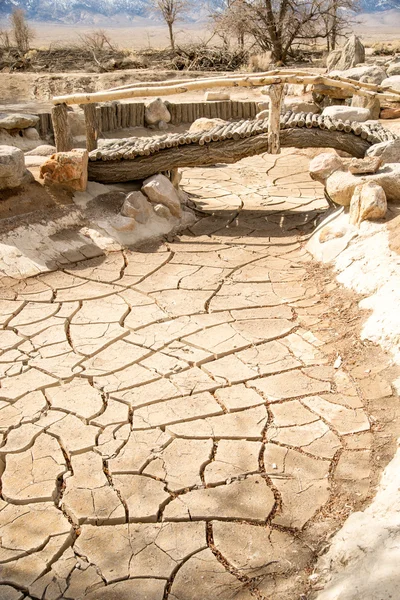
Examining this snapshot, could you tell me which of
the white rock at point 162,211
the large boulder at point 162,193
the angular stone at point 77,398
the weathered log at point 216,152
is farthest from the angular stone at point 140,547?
the weathered log at point 216,152

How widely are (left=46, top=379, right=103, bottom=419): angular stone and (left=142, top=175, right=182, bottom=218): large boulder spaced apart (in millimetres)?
3444

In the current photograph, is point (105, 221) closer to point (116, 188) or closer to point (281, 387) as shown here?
point (116, 188)

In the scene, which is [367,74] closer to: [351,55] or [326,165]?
[351,55]

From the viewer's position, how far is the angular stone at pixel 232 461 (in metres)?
3.45

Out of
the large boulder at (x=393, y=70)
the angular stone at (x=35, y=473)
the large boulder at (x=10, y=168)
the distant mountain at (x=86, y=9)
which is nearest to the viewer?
the angular stone at (x=35, y=473)

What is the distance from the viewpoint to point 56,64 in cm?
2264

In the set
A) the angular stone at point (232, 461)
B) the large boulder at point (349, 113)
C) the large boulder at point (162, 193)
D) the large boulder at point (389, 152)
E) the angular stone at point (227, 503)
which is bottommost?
the angular stone at point (227, 503)

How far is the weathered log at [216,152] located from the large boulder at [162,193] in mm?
162

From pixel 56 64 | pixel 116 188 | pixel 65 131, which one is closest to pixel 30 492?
pixel 116 188

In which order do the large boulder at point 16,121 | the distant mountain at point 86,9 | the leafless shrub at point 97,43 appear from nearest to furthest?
the large boulder at point 16,121 → the leafless shrub at point 97,43 → the distant mountain at point 86,9

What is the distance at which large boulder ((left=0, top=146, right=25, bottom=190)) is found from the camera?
21.4 ft

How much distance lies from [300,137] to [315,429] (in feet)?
14.7

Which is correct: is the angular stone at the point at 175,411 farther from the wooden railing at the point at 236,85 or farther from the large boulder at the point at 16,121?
the large boulder at the point at 16,121

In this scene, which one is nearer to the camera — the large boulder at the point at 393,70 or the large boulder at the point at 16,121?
the large boulder at the point at 16,121
